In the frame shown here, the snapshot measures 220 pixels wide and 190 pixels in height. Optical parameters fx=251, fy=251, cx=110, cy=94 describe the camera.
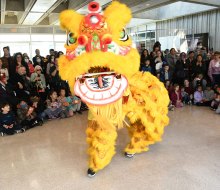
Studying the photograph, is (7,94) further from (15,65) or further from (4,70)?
(15,65)

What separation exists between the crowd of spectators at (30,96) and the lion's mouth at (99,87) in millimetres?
2124

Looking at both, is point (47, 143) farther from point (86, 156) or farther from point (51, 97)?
point (51, 97)

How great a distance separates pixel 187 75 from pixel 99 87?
383cm

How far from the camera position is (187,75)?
17.3ft

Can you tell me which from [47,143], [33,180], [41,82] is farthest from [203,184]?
[41,82]

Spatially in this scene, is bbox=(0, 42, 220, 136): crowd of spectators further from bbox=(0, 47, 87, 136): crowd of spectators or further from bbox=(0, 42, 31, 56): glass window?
bbox=(0, 42, 31, 56): glass window

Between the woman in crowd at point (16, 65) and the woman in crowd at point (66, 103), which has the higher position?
the woman in crowd at point (16, 65)

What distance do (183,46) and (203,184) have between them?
794cm

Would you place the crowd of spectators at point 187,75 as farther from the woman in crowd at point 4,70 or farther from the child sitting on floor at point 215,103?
the woman in crowd at point 4,70

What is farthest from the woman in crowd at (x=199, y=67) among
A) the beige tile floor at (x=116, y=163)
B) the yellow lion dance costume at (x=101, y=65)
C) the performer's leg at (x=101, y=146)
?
the performer's leg at (x=101, y=146)

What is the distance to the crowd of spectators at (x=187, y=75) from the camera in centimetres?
488

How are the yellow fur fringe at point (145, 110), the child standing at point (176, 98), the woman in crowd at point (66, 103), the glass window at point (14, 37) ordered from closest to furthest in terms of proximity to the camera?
the yellow fur fringe at point (145, 110) < the woman in crowd at point (66, 103) < the child standing at point (176, 98) < the glass window at point (14, 37)

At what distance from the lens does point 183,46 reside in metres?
9.34

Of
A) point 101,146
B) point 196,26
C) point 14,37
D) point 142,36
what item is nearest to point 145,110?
point 101,146
